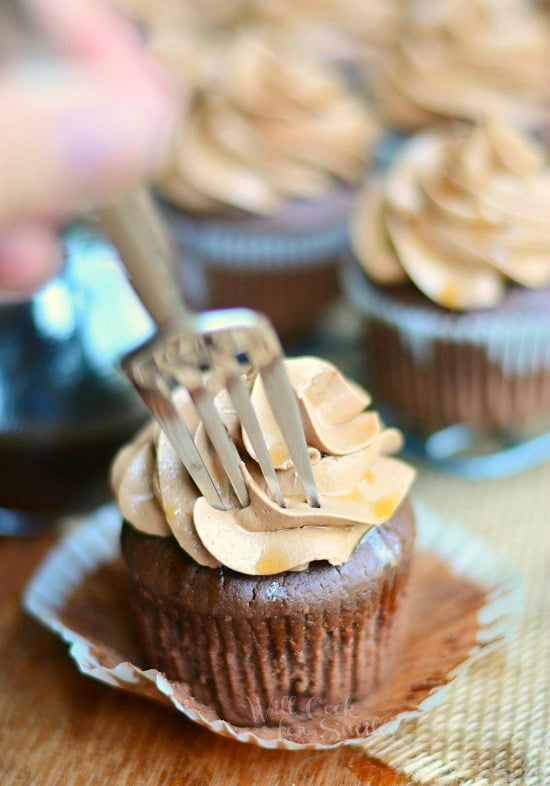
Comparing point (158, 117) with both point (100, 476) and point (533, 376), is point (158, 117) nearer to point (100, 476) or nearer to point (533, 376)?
point (100, 476)

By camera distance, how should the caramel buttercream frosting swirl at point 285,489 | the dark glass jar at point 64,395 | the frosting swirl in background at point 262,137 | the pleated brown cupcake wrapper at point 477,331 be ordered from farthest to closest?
the frosting swirl in background at point 262,137, the pleated brown cupcake wrapper at point 477,331, the dark glass jar at point 64,395, the caramel buttercream frosting swirl at point 285,489

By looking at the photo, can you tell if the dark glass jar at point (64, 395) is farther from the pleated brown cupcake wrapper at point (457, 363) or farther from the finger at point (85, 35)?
the finger at point (85, 35)

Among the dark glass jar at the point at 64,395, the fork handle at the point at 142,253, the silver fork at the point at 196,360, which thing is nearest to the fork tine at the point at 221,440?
the silver fork at the point at 196,360

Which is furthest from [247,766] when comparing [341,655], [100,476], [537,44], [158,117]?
[537,44]

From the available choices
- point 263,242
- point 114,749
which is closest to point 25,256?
point 114,749

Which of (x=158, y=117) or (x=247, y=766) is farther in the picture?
(x=247, y=766)

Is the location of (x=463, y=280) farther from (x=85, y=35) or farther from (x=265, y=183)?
(x=85, y=35)

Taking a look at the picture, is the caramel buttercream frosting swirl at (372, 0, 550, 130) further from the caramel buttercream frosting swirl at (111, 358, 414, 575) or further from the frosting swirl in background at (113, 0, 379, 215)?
the caramel buttercream frosting swirl at (111, 358, 414, 575)
